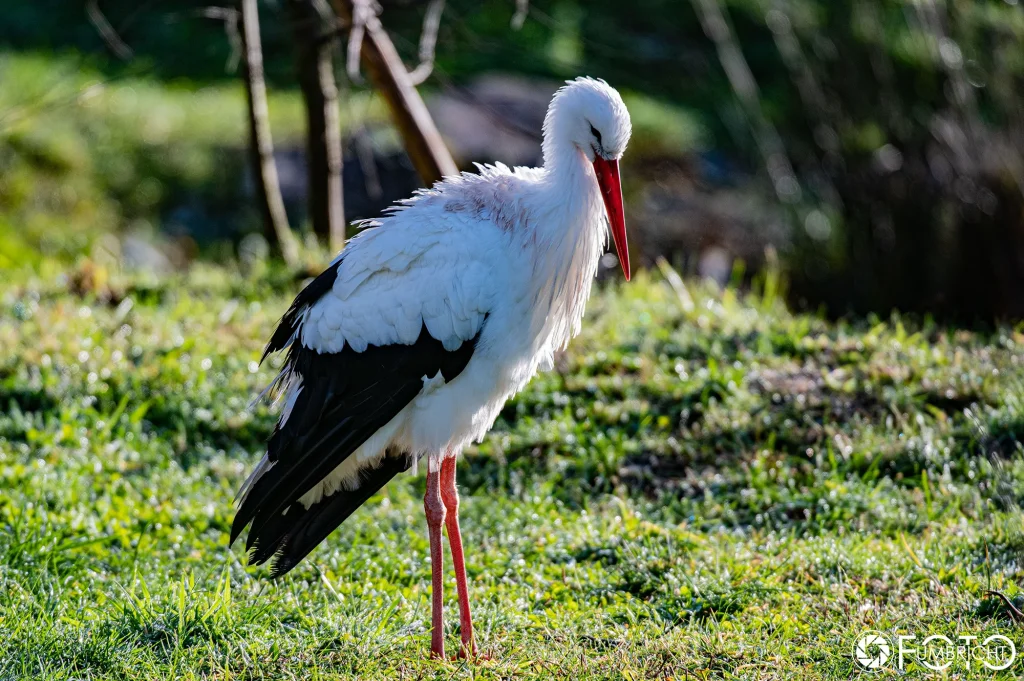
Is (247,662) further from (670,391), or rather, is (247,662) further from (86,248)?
(86,248)

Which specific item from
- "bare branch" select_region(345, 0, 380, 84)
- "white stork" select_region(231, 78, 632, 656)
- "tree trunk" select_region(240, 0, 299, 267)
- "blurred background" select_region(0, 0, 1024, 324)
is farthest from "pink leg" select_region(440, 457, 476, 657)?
"tree trunk" select_region(240, 0, 299, 267)

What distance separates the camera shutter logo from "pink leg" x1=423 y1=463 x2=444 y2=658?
1.22m

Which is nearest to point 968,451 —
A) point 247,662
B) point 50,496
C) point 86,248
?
point 247,662

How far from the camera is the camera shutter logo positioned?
3.25 meters

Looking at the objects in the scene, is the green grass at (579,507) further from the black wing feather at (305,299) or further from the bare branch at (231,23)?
the bare branch at (231,23)

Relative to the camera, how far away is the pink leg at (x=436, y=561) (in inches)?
138

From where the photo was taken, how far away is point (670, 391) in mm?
5289

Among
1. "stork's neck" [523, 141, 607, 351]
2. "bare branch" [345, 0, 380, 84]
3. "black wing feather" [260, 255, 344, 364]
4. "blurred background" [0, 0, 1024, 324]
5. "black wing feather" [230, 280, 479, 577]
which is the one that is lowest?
"blurred background" [0, 0, 1024, 324]

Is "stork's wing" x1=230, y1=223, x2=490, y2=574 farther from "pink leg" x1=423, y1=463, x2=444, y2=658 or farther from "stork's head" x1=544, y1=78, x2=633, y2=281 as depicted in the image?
"stork's head" x1=544, y1=78, x2=633, y2=281

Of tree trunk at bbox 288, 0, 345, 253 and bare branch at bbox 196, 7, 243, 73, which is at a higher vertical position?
bare branch at bbox 196, 7, 243, 73

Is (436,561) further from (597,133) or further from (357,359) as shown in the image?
(597,133)

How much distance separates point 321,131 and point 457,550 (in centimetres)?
402

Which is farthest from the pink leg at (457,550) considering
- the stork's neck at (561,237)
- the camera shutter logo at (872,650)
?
the camera shutter logo at (872,650)

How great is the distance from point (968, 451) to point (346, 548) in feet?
8.25
